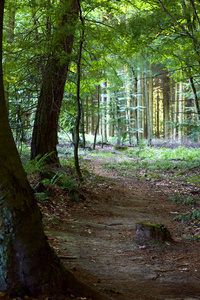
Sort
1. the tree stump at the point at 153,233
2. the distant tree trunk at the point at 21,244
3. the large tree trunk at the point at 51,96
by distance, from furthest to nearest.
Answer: the large tree trunk at the point at 51,96, the tree stump at the point at 153,233, the distant tree trunk at the point at 21,244

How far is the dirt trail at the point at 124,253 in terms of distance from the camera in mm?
3178

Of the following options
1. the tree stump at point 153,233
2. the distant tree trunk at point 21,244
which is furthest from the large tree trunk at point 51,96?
the distant tree trunk at point 21,244

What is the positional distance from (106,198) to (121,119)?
13.9m

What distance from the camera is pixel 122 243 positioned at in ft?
15.4

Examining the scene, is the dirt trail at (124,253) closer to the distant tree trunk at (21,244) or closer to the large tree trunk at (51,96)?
the distant tree trunk at (21,244)

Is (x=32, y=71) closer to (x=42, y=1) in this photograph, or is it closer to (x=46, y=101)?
(x=46, y=101)

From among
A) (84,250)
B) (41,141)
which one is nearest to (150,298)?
(84,250)

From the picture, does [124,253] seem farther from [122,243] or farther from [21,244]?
[21,244]

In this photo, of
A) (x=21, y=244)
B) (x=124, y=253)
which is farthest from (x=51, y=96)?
(x=21, y=244)

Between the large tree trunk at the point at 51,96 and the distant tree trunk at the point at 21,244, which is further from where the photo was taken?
the large tree trunk at the point at 51,96

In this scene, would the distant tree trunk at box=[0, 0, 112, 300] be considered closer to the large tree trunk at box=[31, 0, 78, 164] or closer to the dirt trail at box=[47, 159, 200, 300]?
the dirt trail at box=[47, 159, 200, 300]

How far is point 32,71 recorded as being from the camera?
7.20m

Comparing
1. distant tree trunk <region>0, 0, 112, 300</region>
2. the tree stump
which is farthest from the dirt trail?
distant tree trunk <region>0, 0, 112, 300</region>

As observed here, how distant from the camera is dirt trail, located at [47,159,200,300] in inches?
125
